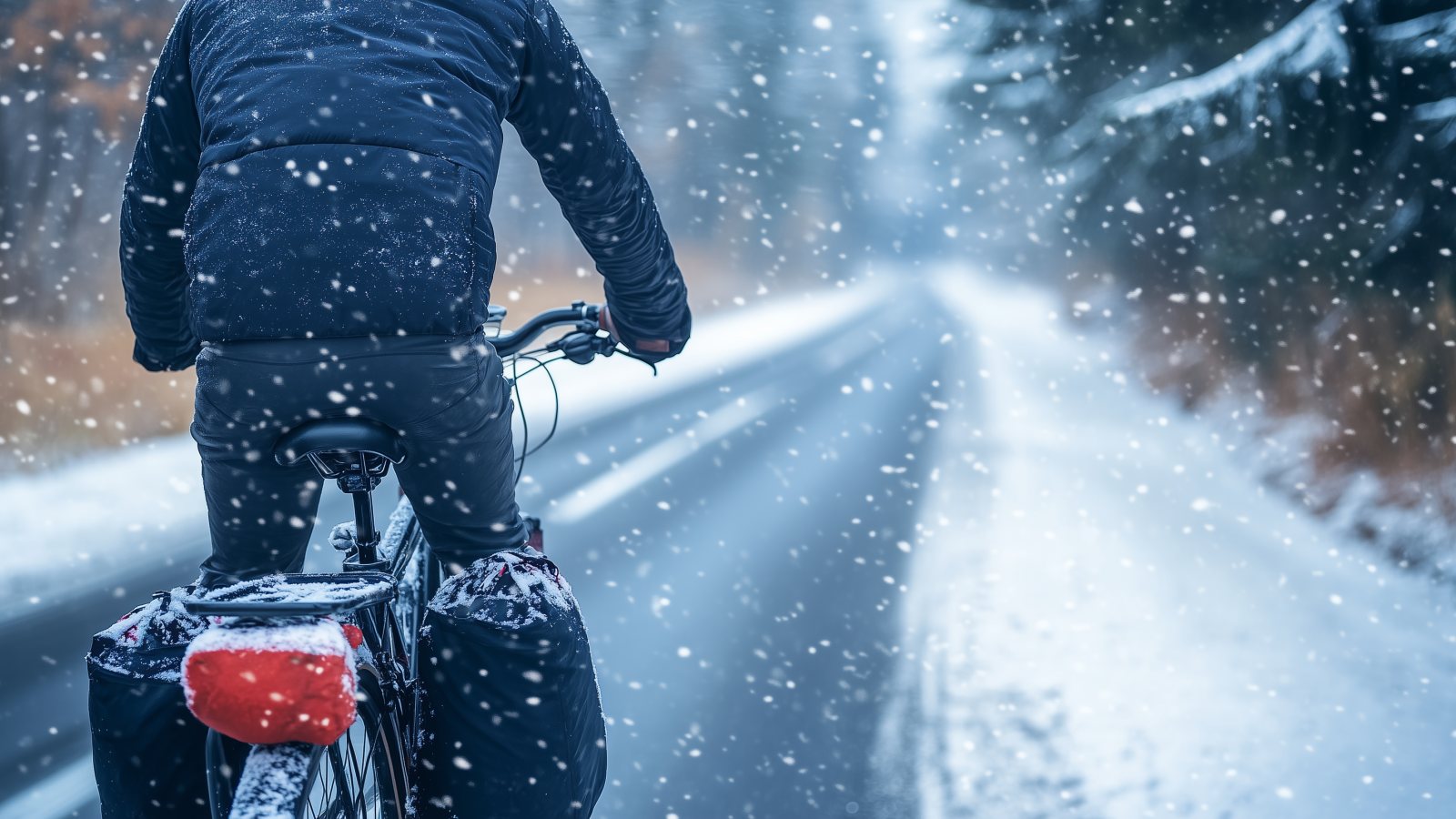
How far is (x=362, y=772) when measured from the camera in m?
1.70

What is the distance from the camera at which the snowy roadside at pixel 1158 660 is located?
2.85 m

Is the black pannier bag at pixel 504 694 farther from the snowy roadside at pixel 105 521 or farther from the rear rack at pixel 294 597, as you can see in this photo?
the snowy roadside at pixel 105 521

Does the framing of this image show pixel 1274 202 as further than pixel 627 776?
Yes

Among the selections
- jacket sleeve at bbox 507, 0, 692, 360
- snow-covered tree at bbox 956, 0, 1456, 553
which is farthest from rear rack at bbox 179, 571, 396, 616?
snow-covered tree at bbox 956, 0, 1456, 553

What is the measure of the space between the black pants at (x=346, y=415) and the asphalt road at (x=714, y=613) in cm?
140

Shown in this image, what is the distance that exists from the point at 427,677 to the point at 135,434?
21.9 feet

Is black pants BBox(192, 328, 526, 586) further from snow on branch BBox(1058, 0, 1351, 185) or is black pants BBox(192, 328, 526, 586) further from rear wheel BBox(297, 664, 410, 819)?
snow on branch BBox(1058, 0, 1351, 185)

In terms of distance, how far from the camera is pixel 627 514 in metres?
5.67

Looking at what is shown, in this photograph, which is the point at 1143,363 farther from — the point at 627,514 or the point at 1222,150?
the point at 627,514

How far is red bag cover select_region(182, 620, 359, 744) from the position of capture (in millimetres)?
1237

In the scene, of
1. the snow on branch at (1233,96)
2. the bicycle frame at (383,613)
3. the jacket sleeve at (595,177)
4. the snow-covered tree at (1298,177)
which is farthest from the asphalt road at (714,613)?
the snow on branch at (1233,96)

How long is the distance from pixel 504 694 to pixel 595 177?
1160 mm

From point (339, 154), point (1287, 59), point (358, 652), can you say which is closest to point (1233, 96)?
point (1287, 59)

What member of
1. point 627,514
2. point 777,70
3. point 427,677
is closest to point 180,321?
point 427,677
